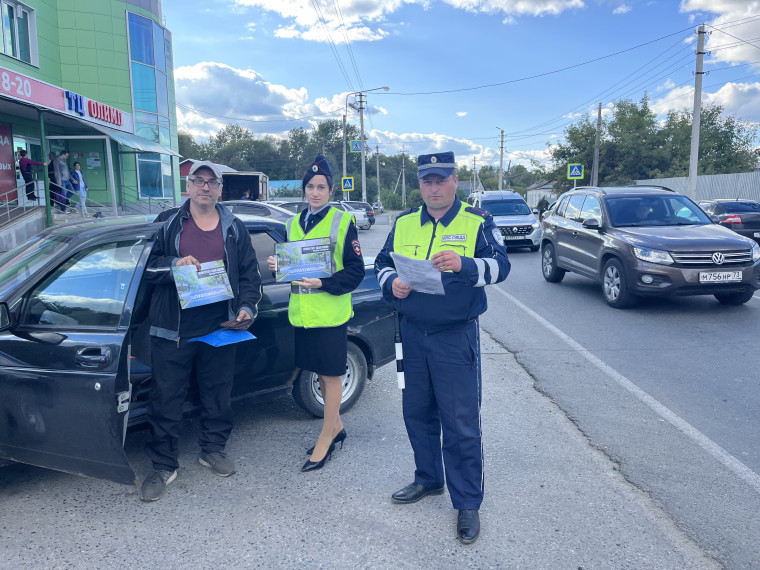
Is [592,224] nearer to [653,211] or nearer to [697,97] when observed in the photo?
[653,211]

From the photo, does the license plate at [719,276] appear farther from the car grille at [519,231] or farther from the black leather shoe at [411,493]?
the car grille at [519,231]

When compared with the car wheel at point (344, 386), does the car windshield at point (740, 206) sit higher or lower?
higher

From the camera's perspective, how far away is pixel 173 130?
1108 inches

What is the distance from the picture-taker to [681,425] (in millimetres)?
4414

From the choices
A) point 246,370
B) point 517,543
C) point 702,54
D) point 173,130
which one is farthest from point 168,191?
point 517,543

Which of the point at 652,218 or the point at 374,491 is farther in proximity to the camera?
the point at 652,218

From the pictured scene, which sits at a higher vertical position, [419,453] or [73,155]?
[73,155]

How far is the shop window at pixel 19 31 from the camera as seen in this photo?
18742 millimetres

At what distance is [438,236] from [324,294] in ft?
2.93

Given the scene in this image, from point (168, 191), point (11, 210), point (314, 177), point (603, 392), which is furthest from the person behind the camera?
point (168, 191)

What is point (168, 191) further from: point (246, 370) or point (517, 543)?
point (517, 543)

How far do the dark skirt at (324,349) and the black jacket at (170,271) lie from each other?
376 millimetres

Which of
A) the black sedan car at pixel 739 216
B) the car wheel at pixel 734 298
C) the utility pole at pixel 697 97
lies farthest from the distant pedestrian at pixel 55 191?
the utility pole at pixel 697 97

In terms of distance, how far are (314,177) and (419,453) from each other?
1.76m
